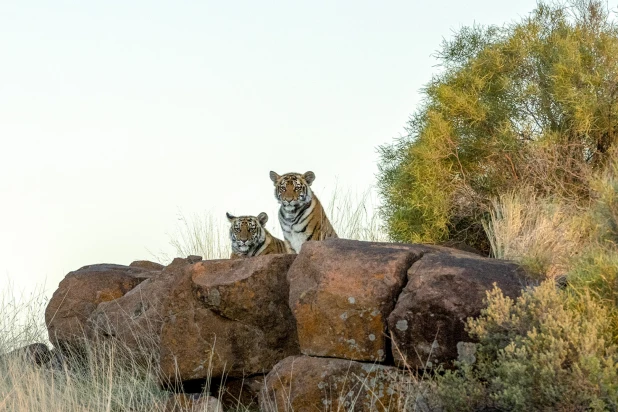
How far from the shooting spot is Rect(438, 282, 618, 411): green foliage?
590 centimetres

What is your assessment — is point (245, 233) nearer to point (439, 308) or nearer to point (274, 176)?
point (274, 176)

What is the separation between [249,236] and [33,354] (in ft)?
10.9

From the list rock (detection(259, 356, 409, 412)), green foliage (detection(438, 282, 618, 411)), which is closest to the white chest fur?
rock (detection(259, 356, 409, 412))

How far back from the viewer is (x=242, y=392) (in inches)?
351

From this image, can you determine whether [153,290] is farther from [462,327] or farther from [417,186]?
[417,186]

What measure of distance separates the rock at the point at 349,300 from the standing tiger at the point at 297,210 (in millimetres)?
4155

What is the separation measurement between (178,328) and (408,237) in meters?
8.24

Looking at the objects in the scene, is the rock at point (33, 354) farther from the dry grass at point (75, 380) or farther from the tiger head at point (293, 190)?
the tiger head at point (293, 190)

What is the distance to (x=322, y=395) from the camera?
7.28 meters

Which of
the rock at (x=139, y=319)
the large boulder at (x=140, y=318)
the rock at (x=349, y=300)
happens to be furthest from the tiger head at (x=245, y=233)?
the rock at (x=349, y=300)

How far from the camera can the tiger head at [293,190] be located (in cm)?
1172

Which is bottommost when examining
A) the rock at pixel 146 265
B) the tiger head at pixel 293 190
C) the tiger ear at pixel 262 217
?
the rock at pixel 146 265

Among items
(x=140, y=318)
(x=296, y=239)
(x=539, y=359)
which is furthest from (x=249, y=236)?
(x=539, y=359)

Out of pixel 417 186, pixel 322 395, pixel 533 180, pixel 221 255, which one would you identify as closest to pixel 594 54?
pixel 533 180
